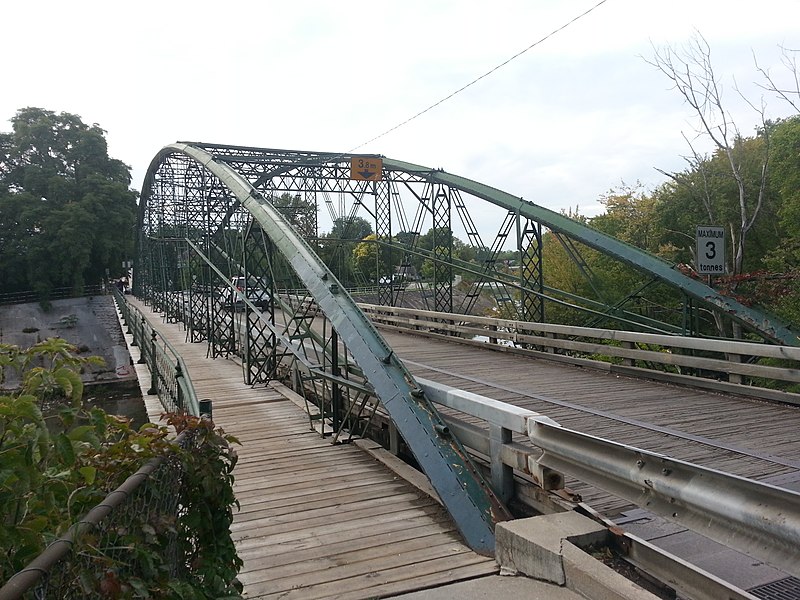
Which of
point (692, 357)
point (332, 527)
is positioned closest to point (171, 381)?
point (332, 527)

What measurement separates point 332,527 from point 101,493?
3.00 m

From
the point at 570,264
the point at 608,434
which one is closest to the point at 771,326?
the point at 608,434

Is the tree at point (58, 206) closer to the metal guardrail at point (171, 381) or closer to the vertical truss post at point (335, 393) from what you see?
the metal guardrail at point (171, 381)

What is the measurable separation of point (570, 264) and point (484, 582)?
89.0 feet

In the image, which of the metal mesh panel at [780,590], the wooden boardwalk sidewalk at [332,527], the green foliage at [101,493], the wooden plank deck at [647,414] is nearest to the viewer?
the green foliage at [101,493]

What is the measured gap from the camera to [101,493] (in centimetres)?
270

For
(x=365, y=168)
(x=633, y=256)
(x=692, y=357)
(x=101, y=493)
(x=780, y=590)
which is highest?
(x=365, y=168)

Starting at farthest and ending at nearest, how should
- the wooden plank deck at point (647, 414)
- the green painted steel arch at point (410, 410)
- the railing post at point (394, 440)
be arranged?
the railing post at point (394, 440) < the wooden plank deck at point (647, 414) < the green painted steel arch at point (410, 410)

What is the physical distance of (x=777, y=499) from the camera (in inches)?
108

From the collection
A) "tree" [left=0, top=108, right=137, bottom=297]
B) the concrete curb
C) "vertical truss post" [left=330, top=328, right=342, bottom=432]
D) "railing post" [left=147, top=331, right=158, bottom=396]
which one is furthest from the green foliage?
"tree" [left=0, top=108, right=137, bottom=297]

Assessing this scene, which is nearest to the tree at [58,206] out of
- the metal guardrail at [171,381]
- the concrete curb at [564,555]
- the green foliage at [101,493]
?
the metal guardrail at [171,381]

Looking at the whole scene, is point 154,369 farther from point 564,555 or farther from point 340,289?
point 564,555

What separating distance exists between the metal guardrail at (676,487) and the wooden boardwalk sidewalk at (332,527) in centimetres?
95

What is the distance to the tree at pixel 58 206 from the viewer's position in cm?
5112
